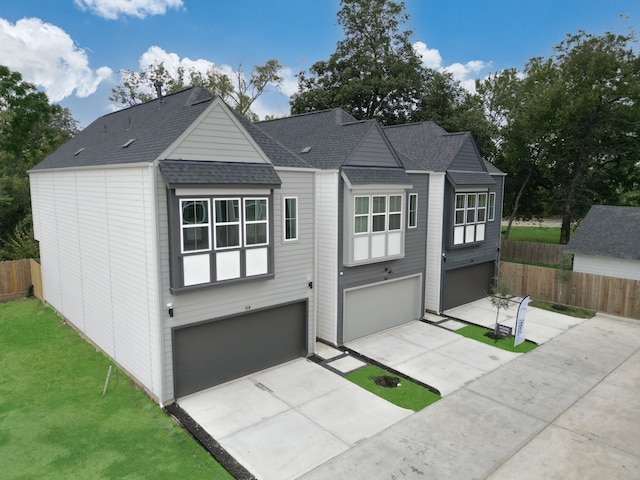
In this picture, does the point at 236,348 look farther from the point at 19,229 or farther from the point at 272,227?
the point at 19,229

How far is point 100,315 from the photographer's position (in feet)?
41.7

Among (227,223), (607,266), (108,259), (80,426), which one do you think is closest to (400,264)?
(227,223)

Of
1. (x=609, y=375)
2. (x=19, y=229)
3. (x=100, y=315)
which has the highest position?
(x=19, y=229)

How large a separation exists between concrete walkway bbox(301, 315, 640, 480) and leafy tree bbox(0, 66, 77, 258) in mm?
22531

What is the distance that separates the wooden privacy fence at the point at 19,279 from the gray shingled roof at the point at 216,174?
12145 millimetres

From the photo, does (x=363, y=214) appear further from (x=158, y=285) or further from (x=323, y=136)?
(x=158, y=285)

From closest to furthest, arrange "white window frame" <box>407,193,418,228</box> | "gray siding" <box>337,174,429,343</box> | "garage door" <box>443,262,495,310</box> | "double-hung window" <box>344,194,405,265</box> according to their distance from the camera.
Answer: "double-hung window" <box>344,194,405,265</box> → "gray siding" <box>337,174,429,343</box> → "white window frame" <box>407,193,418,228</box> → "garage door" <box>443,262,495,310</box>

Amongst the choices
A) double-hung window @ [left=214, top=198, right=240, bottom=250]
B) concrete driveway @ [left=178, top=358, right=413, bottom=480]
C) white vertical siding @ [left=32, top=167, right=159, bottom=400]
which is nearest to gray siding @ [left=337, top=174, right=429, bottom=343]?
concrete driveway @ [left=178, top=358, right=413, bottom=480]

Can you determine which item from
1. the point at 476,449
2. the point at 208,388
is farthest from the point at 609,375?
the point at 208,388

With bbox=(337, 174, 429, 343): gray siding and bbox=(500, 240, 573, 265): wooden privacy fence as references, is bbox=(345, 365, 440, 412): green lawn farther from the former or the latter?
bbox=(500, 240, 573, 265): wooden privacy fence

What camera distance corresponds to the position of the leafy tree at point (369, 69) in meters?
34.3

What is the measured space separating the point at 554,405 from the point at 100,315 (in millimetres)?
12645

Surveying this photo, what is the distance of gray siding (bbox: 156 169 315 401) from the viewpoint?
33.2 ft

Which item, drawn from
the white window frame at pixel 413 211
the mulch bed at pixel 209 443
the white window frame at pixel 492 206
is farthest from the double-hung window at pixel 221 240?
the white window frame at pixel 492 206
